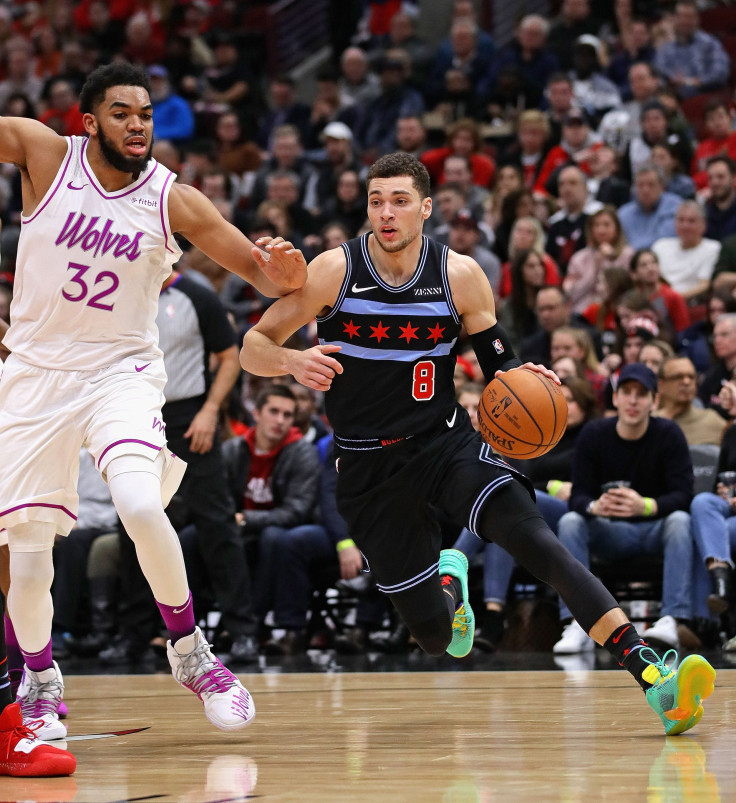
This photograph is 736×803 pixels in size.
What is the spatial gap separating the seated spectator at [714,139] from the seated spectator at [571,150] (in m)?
0.97

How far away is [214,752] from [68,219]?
1873mm

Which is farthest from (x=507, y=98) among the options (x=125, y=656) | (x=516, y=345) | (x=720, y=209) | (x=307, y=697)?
(x=307, y=697)

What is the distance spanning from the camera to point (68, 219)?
4.52 metres

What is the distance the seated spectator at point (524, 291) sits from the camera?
9.97 meters

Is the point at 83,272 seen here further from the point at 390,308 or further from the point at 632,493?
the point at 632,493

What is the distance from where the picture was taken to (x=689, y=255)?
34.1ft

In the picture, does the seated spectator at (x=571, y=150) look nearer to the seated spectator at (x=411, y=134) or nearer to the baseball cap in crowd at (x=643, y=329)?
the seated spectator at (x=411, y=134)

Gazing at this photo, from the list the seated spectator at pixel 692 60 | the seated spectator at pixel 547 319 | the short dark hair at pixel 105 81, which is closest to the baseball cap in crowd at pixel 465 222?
the seated spectator at pixel 547 319

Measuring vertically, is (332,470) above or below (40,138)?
below

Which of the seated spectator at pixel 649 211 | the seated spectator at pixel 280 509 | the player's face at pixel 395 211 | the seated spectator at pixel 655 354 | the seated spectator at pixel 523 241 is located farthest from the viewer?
the seated spectator at pixel 649 211

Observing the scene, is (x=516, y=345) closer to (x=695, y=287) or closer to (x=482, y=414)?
(x=695, y=287)

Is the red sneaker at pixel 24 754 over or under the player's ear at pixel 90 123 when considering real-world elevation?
under

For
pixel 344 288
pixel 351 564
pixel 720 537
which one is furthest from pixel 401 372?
pixel 351 564

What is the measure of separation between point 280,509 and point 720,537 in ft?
9.14
